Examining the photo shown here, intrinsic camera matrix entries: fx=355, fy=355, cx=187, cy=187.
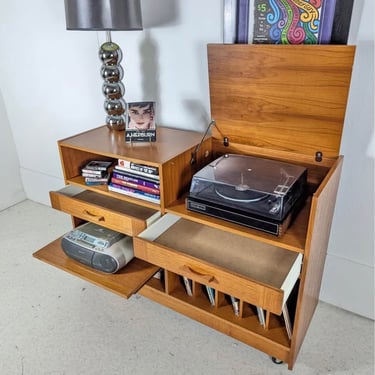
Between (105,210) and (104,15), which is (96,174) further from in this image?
(104,15)

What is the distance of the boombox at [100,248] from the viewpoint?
1.28 m

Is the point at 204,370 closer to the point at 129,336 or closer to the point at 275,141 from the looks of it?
the point at 129,336

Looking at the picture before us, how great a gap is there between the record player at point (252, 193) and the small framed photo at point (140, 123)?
0.27 metres

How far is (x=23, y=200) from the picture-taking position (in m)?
2.45

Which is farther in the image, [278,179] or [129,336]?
[129,336]

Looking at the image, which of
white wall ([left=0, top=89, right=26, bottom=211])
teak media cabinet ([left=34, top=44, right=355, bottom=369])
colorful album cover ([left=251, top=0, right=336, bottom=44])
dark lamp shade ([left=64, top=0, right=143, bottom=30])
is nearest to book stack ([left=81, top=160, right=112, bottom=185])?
teak media cabinet ([left=34, top=44, right=355, bottom=369])

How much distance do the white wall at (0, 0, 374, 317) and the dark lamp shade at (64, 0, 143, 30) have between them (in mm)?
244

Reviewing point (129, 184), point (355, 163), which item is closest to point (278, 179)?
point (355, 163)

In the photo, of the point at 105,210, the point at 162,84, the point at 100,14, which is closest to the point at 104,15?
the point at 100,14

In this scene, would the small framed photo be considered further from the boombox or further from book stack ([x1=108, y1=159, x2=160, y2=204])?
the boombox

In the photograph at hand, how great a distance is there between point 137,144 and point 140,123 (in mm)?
81

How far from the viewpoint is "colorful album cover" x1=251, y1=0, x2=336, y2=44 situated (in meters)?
1.06

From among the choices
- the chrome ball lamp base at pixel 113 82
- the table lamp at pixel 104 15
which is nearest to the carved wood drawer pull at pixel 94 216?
the chrome ball lamp base at pixel 113 82

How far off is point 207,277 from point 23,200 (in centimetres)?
183
